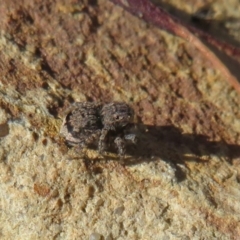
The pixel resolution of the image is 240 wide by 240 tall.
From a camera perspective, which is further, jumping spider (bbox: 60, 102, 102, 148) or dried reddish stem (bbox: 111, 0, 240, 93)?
dried reddish stem (bbox: 111, 0, 240, 93)

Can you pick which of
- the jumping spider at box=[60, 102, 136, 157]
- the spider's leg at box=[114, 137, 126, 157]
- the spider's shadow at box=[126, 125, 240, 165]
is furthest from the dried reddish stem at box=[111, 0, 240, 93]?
the spider's leg at box=[114, 137, 126, 157]

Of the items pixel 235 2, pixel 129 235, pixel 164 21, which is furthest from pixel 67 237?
pixel 235 2

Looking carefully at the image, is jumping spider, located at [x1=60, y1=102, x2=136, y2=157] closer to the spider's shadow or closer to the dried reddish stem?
the spider's shadow

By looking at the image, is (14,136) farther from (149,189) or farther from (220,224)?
(220,224)

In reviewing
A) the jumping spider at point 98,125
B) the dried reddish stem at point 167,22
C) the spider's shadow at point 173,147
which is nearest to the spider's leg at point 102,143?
the jumping spider at point 98,125

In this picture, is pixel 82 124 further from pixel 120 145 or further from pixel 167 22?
pixel 167 22

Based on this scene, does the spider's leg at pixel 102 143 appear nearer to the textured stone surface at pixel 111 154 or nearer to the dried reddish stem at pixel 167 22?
the textured stone surface at pixel 111 154
